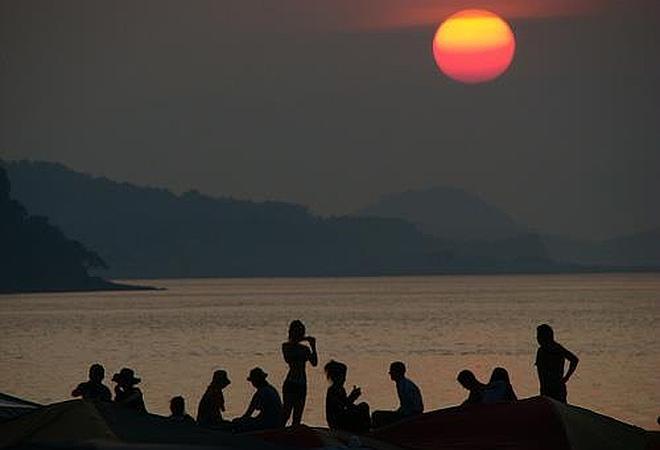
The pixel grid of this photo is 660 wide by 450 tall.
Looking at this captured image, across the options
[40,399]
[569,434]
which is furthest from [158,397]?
[569,434]

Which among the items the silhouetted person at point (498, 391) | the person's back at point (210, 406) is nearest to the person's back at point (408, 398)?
the silhouetted person at point (498, 391)

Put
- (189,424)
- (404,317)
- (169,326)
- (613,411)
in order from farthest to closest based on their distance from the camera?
(404,317) → (169,326) → (613,411) → (189,424)

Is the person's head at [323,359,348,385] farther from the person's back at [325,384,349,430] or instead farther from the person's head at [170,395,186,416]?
the person's head at [170,395,186,416]

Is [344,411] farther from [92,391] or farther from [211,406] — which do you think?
[92,391]

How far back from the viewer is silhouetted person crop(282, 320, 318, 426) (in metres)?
25.7

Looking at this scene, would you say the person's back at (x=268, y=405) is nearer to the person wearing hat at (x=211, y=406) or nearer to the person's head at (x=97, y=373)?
the person wearing hat at (x=211, y=406)

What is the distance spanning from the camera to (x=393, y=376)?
23.8m

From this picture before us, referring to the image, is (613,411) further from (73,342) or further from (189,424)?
(73,342)

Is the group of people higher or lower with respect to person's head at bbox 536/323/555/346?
lower

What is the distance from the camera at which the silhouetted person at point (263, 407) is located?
937 inches

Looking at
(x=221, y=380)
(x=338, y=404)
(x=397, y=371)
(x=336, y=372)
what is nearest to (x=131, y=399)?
(x=221, y=380)

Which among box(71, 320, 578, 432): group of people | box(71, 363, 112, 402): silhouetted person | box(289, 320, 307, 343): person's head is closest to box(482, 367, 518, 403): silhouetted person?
box(71, 320, 578, 432): group of people

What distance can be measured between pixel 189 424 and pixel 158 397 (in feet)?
163

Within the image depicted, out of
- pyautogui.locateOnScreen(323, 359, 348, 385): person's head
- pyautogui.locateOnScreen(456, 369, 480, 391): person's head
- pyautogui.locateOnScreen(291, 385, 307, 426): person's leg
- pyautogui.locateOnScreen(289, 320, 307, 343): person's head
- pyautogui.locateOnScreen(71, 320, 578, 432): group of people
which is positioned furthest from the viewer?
pyautogui.locateOnScreen(291, 385, 307, 426): person's leg
